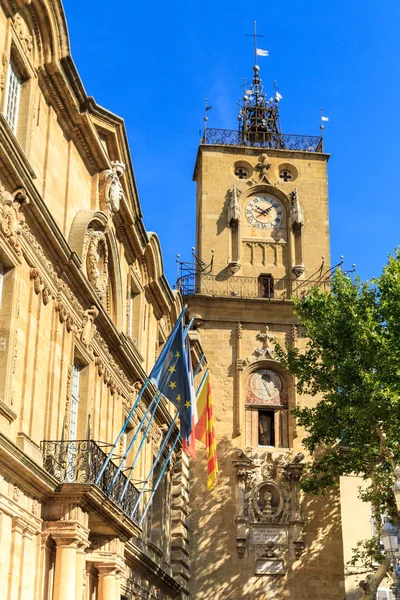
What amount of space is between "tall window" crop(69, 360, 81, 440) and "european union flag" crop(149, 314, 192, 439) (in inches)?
78.3

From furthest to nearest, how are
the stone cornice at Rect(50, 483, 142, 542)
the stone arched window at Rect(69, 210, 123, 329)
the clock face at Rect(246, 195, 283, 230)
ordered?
the clock face at Rect(246, 195, 283, 230), the stone arched window at Rect(69, 210, 123, 329), the stone cornice at Rect(50, 483, 142, 542)

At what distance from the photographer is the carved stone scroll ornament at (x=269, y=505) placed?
115ft

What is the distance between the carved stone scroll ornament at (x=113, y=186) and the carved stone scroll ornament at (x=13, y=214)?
691 cm

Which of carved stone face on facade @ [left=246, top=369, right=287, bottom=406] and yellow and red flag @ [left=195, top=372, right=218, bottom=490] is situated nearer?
yellow and red flag @ [left=195, top=372, right=218, bottom=490]

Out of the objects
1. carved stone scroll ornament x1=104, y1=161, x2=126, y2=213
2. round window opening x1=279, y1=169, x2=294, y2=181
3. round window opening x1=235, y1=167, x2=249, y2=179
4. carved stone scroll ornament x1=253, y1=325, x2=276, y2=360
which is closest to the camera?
carved stone scroll ornament x1=104, y1=161, x2=126, y2=213

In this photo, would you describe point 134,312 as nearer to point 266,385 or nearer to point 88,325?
point 88,325

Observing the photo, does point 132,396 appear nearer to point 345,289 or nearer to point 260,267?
point 345,289

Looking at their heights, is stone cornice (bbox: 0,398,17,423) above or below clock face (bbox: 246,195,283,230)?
below

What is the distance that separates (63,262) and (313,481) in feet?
54.0

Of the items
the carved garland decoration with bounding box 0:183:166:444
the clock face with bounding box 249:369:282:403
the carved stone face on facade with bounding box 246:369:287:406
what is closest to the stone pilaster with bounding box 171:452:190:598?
the carved stone face on facade with bounding box 246:369:287:406

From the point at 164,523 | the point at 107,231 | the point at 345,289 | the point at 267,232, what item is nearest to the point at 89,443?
the point at 107,231

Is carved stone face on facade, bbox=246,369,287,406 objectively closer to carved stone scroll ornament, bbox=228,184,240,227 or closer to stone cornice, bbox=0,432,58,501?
carved stone scroll ornament, bbox=228,184,240,227

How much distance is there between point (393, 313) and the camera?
30438mm

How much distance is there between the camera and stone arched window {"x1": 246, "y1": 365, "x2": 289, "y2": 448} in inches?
1452
